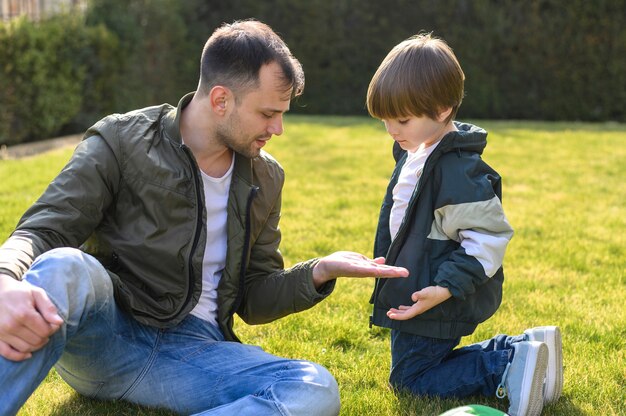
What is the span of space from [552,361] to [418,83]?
45.7 inches

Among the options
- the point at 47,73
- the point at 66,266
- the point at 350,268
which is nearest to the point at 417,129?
the point at 350,268

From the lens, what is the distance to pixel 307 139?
35.1 feet

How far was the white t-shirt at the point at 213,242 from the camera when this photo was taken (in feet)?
9.61

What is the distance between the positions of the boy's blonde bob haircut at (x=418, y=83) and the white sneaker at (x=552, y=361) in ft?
2.94

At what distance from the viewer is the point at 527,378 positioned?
282cm

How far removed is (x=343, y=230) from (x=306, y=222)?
33 centimetres

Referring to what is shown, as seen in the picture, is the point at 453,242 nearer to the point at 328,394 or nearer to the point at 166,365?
the point at 328,394

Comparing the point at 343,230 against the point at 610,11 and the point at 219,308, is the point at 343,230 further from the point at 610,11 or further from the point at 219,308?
the point at 610,11

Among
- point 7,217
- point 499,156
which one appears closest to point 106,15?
point 499,156

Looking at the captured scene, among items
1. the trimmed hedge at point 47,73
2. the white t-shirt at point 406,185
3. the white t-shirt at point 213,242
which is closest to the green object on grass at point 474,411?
the white t-shirt at point 406,185

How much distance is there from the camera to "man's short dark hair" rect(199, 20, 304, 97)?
2891mm

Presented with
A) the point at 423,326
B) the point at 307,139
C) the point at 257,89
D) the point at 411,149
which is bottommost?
the point at 307,139

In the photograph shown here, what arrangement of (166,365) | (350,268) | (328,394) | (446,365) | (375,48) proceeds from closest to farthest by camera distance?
(328,394), (166,365), (350,268), (446,365), (375,48)

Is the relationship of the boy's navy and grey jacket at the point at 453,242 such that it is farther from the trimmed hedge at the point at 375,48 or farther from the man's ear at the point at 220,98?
the trimmed hedge at the point at 375,48
